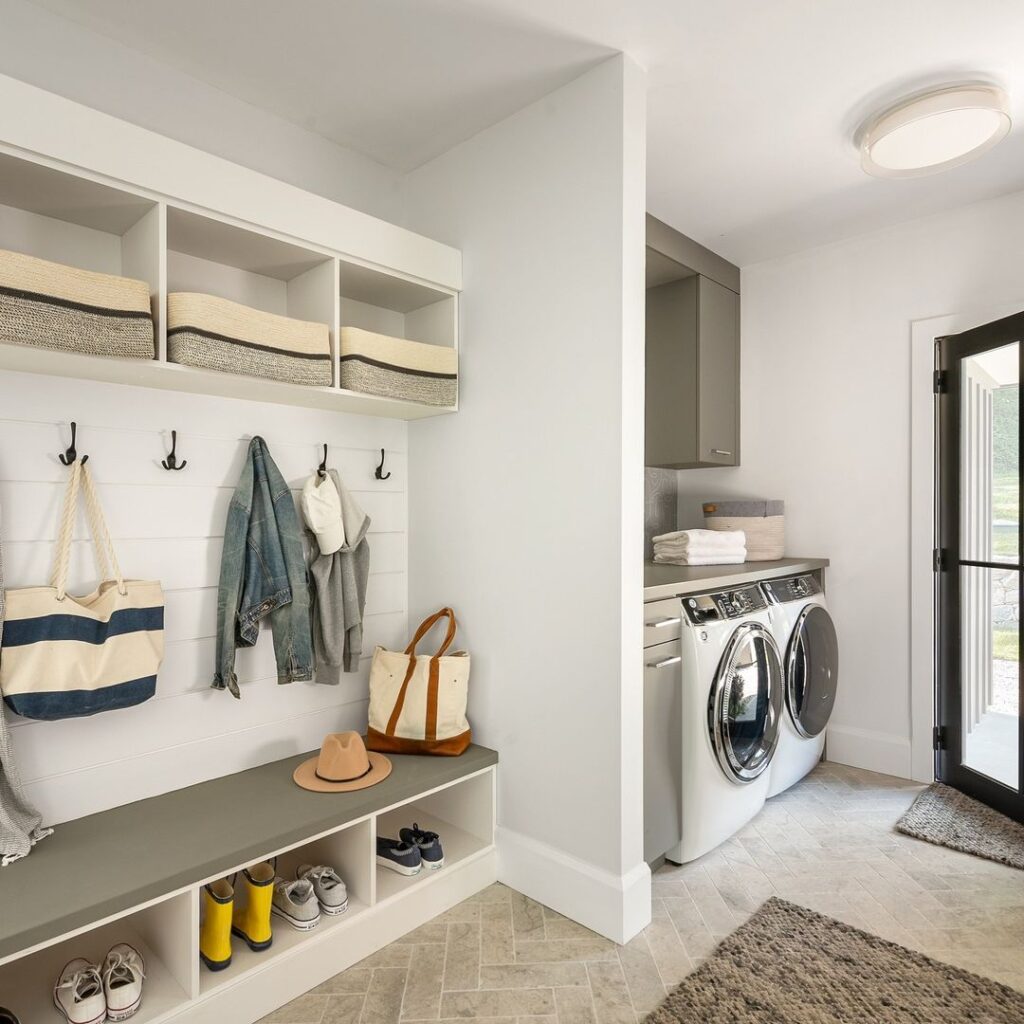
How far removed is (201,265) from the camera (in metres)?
2.02

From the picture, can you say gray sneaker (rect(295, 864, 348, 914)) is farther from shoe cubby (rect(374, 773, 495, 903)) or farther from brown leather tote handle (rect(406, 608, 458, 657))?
brown leather tote handle (rect(406, 608, 458, 657))

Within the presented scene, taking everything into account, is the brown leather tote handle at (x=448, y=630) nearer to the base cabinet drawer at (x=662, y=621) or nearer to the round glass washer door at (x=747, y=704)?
the base cabinet drawer at (x=662, y=621)

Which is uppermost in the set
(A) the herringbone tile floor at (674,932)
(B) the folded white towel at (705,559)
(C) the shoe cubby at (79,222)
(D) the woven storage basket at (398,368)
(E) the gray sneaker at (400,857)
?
(C) the shoe cubby at (79,222)

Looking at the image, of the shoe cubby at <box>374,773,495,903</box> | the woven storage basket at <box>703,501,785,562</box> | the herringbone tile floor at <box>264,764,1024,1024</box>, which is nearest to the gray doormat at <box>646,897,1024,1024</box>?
the herringbone tile floor at <box>264,764,1024,1024</box>

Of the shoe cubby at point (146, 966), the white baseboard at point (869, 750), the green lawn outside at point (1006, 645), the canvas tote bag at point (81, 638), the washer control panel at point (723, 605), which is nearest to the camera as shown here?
the shoe cubby at point (146, 966)

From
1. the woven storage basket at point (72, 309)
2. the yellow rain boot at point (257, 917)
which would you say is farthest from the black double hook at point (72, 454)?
the yellow rain boot at point (257, 917)

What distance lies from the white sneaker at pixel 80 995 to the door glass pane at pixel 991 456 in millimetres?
2957

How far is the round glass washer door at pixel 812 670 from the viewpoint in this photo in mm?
2746

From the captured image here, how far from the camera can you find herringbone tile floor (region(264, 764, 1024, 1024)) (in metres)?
1.65

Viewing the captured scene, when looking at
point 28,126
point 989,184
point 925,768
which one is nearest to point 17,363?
point 28,126

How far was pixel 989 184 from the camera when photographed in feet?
8.68

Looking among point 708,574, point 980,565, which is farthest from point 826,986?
point 980,565

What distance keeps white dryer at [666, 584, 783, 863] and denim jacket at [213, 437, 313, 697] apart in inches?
47.0

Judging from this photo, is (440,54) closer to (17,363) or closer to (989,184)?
(17,363)
